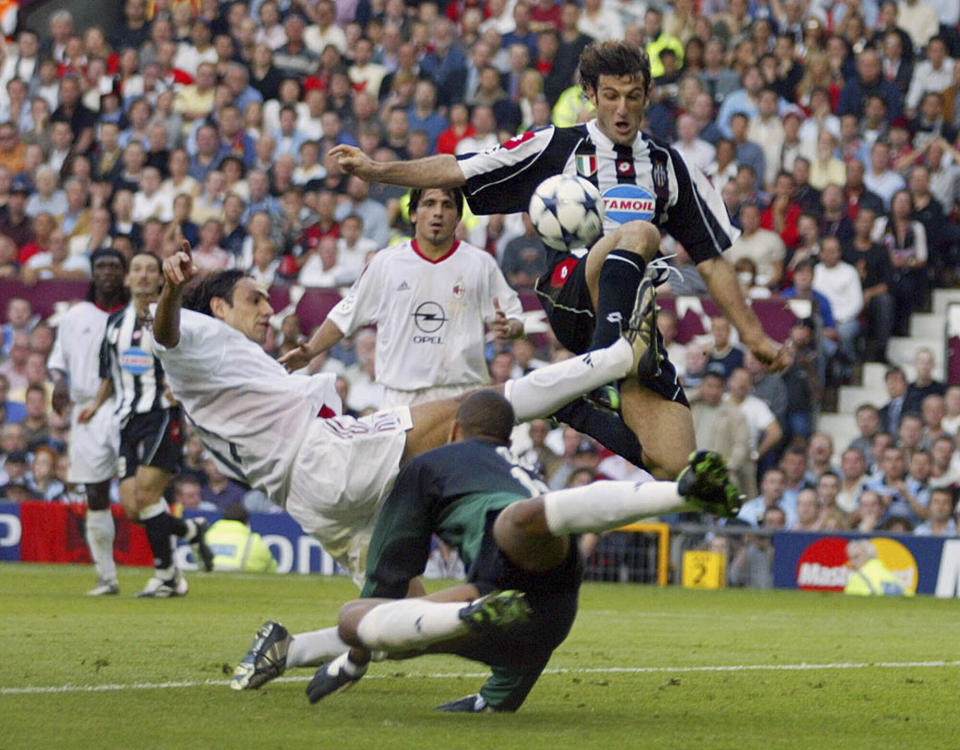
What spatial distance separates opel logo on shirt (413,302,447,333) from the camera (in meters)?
10.4

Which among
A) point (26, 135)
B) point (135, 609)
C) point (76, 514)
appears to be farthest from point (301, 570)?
point (26, 135)

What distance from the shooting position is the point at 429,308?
10414mm

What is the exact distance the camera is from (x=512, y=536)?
19.6 feet

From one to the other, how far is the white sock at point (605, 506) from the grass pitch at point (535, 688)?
677 mm

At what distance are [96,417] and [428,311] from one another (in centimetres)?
410

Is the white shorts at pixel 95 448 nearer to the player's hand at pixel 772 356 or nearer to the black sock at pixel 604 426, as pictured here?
the black sock at pixel 604 426

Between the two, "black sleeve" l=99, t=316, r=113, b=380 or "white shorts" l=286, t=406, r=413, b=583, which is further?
"black sleeve" l=99, t=316, r=113, b=380

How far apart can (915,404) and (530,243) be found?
3883mm

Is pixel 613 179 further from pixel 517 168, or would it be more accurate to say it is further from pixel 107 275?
pixel 107 275

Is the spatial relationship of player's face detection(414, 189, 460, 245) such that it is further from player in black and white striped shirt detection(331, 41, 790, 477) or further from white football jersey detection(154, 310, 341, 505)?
white football jersey detection(154, 310, 341, 505)

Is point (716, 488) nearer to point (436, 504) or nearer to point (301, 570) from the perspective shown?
point (436, 504)

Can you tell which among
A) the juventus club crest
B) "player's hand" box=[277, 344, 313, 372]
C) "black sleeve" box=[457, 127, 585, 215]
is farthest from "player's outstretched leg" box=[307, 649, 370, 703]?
the juventus club crest

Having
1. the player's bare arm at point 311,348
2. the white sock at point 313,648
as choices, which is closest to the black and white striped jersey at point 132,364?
the player's bare arm at point 311,348

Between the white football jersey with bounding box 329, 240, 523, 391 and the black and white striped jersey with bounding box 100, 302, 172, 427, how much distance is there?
2.86 metres
